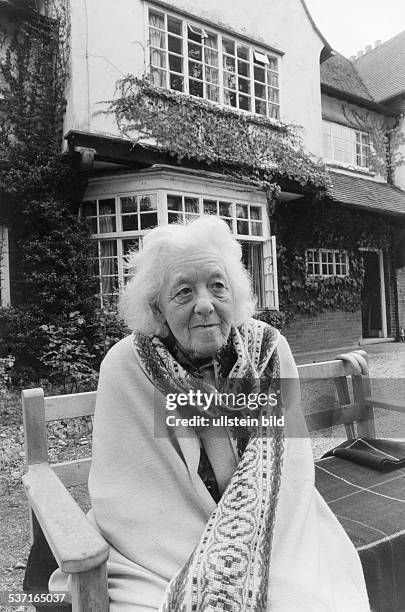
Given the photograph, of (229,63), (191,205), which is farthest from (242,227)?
(229,63)

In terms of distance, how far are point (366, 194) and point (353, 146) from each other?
1690 mm

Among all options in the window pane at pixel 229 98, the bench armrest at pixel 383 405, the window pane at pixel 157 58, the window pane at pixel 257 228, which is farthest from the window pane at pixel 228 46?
the bench armrest at pixel 383 405

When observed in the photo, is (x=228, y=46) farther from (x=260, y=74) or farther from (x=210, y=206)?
(x=210, y=206)

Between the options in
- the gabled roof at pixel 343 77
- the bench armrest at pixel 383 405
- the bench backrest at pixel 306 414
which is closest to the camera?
the bench backrest at pixel 306 414

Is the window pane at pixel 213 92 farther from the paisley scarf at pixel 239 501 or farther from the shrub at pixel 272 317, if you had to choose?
the paisley scarf at pixel 239 501

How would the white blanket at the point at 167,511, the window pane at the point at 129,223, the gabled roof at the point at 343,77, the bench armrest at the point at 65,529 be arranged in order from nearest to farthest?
the bench armrest at the point at 65,529, the white blanket at the point at 167,511, the window pane at the point at 129,223, the gabled roof at the point at 343,77

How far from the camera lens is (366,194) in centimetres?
1016

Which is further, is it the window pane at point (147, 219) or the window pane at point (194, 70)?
the window pane at point (194, 70)

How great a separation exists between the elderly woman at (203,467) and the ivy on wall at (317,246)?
7346 mm

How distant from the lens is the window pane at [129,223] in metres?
6.75

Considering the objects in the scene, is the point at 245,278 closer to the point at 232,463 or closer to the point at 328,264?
the point at 232,463

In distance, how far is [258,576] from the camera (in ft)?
4.02

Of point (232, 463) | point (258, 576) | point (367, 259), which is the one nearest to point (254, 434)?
point (232, 463)

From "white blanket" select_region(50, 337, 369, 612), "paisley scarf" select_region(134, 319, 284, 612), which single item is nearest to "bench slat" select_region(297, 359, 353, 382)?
"paisley scarf" select_region(134, 319, 284, 612)
